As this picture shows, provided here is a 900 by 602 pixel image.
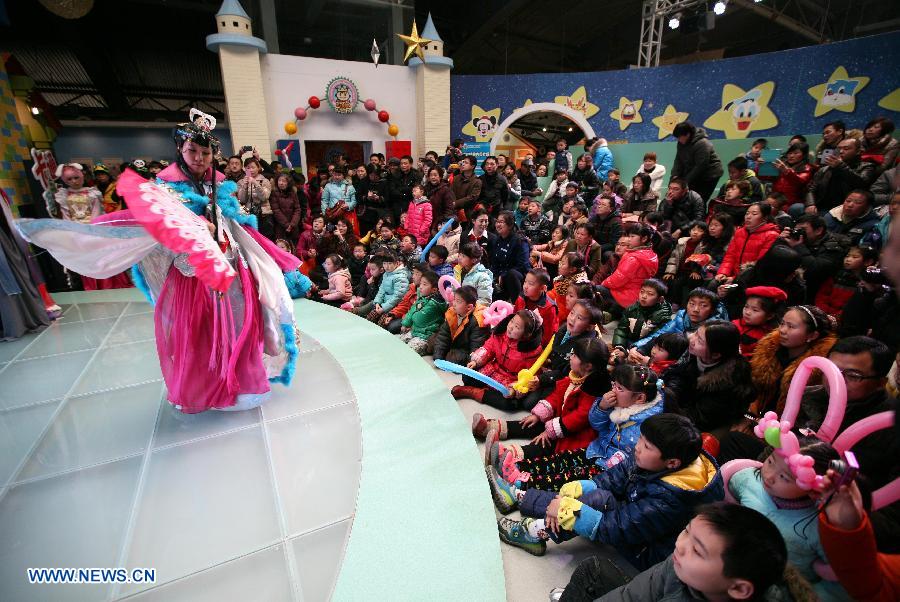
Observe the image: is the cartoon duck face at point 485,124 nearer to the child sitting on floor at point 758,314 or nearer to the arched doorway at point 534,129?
the arched doorway at point 534,129

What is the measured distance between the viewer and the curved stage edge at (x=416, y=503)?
1.52 m

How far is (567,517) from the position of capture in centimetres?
157

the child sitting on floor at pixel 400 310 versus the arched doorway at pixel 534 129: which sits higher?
the arched doorway at pixel 534 129

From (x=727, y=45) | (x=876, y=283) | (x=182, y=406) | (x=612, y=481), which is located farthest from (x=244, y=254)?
Answer: (x=727, y=45)

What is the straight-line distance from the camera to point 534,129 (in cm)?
1517

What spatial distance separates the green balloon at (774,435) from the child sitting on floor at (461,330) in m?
2.19

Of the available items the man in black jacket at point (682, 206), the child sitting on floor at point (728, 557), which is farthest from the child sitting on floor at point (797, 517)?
the man in black jacket at point (682, 206)

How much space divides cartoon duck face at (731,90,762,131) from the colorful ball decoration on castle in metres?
7.14

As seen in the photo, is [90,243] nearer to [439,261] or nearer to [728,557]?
[439,261]

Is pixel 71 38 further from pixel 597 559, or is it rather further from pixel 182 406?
pixel 597 559

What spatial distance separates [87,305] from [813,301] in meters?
6.57

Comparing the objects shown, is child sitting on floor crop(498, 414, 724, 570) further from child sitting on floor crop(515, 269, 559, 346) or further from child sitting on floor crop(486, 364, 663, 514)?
child sitting on floor crop(515, 269, 559, 346)

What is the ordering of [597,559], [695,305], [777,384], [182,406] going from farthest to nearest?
1. [695,305]
2. [182,406]
3. [777,384]
4. [597,559]

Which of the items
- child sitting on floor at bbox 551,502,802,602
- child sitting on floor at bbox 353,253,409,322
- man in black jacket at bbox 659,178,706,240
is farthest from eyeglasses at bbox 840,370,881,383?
child sitting on floor at bbox 353,253,409,322
